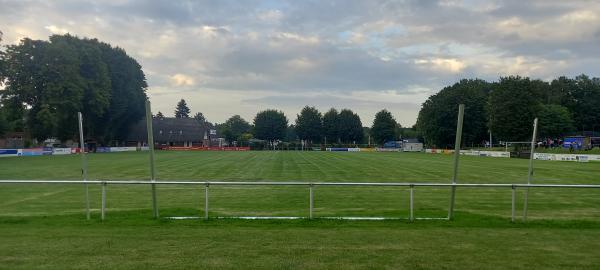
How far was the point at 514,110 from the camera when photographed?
7675cm

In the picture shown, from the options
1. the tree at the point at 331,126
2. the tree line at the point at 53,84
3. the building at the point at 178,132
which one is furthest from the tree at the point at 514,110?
the building at the point at 178,132

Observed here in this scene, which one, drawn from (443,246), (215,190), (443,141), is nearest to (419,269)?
(443,246)

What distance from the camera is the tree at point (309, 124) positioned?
470 ft

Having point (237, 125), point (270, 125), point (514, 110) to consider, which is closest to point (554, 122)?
point (514, 110)

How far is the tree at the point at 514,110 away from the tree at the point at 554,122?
735 inches

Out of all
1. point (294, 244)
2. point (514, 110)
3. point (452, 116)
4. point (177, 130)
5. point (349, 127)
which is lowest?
point (294, 244)

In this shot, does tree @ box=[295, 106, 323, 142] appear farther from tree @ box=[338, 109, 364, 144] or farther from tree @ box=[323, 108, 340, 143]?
tree @ box=[338, 109, 364, 144]

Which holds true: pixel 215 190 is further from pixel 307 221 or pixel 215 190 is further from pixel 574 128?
pixel 574 128

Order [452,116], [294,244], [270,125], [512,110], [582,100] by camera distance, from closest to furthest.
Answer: [294,244] < [512,110] < [452,116] < [582,100] < [270,125]

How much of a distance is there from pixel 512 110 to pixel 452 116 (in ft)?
54.5

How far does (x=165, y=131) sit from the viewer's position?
12050 cm

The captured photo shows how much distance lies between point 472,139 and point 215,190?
8406 centimetres

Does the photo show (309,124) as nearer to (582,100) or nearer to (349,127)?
(349,127)

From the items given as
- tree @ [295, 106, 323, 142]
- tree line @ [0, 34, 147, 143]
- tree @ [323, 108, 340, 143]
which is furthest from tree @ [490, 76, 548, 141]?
tree @ [295, 106, 323, 142]
